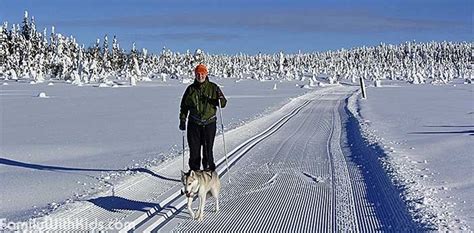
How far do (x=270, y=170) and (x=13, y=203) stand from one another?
4.53 metres

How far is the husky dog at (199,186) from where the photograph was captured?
729 cm

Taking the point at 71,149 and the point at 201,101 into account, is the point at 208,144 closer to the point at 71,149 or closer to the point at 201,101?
the point at 201,101

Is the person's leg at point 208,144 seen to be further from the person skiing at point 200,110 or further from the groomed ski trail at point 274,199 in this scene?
the groomed ski trail at point 274,199

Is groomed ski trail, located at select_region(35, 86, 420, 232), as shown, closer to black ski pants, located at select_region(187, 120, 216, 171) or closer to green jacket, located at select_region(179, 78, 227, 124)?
black ski pants, located at select_region(187, 120, 216, 171)

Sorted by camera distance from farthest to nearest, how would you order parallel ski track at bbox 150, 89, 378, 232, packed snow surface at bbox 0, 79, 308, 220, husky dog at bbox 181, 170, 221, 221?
packed snow surface at bbox 0, 79, 308, 220 → husky dog at bbox 181, 170, 221, 221 → parallel ski track at bbox 150, 89, 378, 232

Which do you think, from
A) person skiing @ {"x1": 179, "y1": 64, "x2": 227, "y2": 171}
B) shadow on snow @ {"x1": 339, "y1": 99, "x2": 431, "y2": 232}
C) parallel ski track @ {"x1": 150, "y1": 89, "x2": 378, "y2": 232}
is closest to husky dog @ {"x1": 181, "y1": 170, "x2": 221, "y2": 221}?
parallel ski track @ {"x1": 150, "y1": 89, "x2": 378, "y2": 232}

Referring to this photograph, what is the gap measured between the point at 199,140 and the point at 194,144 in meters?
0.09

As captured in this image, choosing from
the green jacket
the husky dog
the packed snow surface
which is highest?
the green jacket

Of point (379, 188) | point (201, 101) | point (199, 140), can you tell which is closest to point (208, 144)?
point (199, 140)

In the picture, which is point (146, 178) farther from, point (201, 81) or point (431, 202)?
point (431, 202)

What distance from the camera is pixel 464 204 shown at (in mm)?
7566

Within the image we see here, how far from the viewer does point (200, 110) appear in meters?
8.77

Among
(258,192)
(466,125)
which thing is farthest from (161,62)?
(258,192)

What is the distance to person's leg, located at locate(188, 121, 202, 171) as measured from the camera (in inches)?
352
